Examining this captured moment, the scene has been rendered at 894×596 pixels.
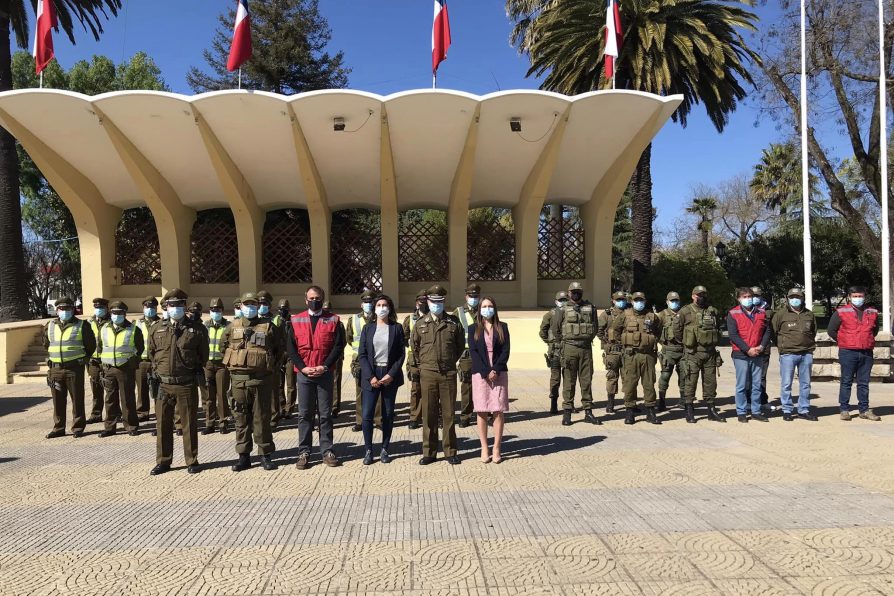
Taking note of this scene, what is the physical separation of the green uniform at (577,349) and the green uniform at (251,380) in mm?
3814

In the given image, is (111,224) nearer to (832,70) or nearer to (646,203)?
(646,203)

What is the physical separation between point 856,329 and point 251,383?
7678mm

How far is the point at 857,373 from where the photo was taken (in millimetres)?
7465

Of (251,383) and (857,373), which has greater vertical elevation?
(251,383)

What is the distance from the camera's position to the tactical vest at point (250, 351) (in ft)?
17.4

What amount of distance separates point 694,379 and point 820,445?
1.64 m

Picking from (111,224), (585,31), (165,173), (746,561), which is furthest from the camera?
(585,31)

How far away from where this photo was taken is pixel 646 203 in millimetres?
18422

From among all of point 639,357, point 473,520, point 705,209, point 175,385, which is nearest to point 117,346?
point 175,385

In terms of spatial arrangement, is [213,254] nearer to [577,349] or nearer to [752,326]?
[577,349]

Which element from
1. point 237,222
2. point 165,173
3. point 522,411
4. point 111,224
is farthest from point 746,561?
point 111,224

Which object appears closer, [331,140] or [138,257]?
[331,140]

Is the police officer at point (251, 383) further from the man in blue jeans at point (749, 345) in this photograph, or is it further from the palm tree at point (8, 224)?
the palm tree at point (8, 224)

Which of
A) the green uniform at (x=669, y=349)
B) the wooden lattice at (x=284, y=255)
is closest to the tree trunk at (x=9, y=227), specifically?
the wooden lattice at (x=284, y=255)
